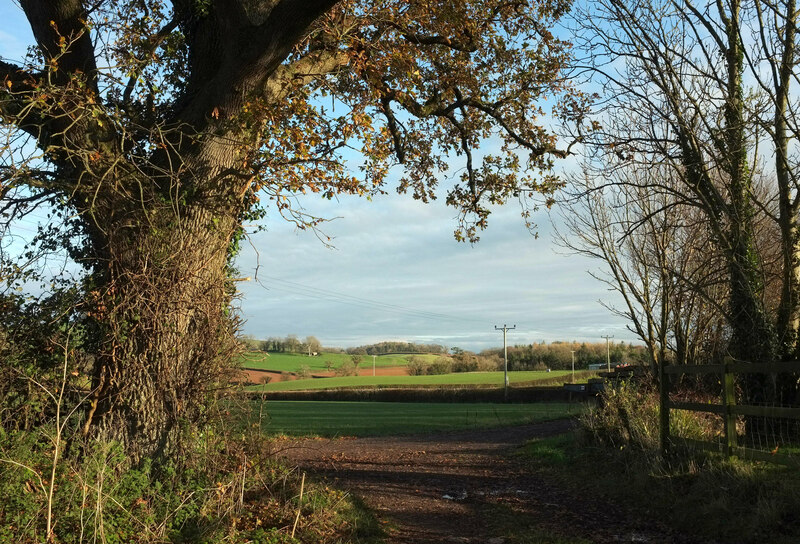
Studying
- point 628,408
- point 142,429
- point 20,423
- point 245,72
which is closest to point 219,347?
point 142,429

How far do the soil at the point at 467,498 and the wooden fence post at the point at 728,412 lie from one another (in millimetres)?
1642

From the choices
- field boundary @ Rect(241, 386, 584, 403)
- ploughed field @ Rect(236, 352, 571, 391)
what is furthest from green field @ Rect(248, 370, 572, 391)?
field boundary @ Rect(241, 386, 584, 403)

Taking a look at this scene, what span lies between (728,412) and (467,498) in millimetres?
4069

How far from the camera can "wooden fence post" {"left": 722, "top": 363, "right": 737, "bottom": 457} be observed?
8.30 metres

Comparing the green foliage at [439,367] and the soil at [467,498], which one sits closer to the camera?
the soil at [467,498]

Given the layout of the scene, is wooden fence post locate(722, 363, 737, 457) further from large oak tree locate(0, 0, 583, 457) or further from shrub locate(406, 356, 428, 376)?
shrub locate(406, 356, 428, 376)

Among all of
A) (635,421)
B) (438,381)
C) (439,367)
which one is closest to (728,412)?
(635,421)

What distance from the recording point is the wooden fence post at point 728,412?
27.2 ft

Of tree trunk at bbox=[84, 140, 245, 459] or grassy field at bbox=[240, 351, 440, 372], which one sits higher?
tree trunk at bbox=[84, 140, 245, 459]

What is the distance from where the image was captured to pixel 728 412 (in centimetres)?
837

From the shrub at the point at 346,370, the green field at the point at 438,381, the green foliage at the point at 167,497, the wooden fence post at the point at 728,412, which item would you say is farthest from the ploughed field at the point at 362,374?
the green foliage at the point at 167,497

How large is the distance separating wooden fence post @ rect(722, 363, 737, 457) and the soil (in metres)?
1.64

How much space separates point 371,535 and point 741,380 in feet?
30.6

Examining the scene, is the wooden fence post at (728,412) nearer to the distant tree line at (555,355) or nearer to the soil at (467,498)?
the soil at (467,498)
